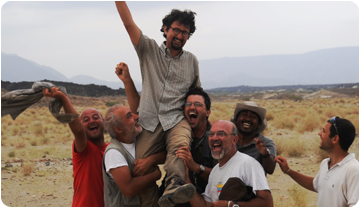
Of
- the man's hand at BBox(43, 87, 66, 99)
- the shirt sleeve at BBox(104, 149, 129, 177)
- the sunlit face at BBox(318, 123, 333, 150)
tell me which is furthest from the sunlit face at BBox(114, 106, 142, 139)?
the sunlit face at BBox(318, 123, 333, 150)

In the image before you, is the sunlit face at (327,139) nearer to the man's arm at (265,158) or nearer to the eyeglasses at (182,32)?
the man's arm at (265,158)

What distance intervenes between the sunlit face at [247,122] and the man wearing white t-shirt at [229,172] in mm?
628

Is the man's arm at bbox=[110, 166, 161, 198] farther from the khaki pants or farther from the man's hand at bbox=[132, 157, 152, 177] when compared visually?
the khaki pants

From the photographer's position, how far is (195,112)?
14.6ft

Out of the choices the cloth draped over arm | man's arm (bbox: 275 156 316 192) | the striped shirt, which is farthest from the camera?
the striped shirt

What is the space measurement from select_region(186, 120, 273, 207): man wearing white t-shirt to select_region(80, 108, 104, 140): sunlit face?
134 centimetres

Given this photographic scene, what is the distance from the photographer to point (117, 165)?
384 centimetres

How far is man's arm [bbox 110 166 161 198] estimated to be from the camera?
12.6 feet

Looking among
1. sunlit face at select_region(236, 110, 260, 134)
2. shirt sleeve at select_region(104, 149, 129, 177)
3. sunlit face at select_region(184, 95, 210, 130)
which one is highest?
sunlit face at select_region(184, 95, 210, 130)

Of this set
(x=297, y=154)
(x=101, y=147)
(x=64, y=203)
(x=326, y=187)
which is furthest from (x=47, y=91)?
(x=297, y=154)

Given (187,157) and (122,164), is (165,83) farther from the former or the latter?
(122,164)

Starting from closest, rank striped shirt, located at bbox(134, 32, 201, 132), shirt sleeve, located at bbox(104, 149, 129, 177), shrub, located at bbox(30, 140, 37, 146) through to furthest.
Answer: shirt sleeve, located at bbox(104, 149, 129, 177) < striped shirt, located at bbox(134, 32, 201, 132) < shrub, located at bbox(30, 140, 37, 146)

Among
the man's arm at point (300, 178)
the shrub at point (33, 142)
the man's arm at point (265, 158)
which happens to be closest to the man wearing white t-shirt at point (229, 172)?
the man's arm at point (265, 158)

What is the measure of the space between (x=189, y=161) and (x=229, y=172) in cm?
50
